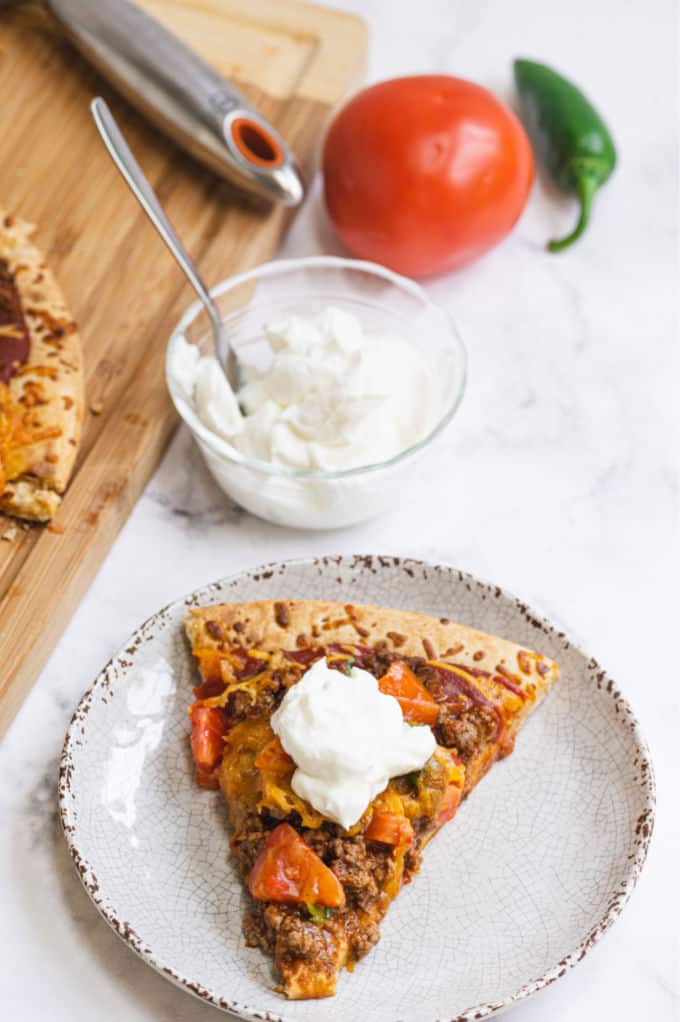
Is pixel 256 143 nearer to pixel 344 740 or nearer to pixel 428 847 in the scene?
pixel 344 740

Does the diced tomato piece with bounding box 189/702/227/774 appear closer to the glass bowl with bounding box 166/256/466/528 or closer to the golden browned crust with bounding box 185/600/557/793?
the golden browned crust with bounding box 185/600/557/793

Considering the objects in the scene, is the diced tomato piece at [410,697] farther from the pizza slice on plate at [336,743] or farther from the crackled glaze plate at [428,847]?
the crackled glaze plate at [428,847]

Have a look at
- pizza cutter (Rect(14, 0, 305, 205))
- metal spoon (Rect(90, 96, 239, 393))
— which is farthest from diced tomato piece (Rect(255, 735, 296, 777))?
pizza cutter (Rect(14, 0, 305, 205))

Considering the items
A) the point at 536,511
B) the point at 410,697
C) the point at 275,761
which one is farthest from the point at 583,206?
the point at 275,761

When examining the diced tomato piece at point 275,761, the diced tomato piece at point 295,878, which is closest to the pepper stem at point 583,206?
the diced tomato piece at point 275,761

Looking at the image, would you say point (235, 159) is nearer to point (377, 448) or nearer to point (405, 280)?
point (405, 280)

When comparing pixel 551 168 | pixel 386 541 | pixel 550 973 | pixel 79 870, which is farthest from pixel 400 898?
pixel 551 168
